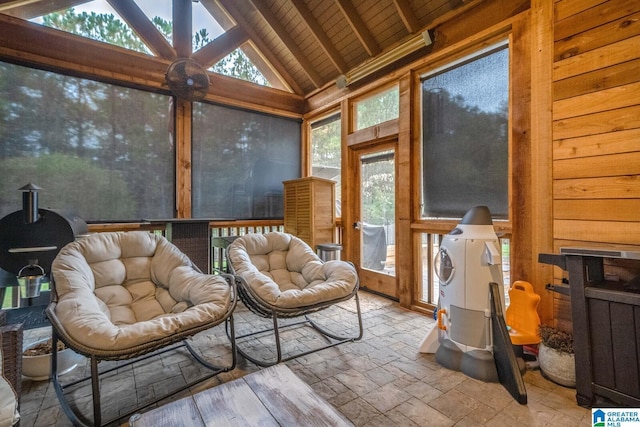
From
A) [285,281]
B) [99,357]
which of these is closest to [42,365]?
[99,357]

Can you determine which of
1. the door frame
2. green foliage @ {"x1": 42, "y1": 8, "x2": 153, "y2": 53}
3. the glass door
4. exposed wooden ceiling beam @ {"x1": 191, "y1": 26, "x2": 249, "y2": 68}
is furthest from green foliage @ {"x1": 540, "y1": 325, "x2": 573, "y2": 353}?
green foliage @ {"x1": 42, "y1": 8, "x2": 153, "y2": 53}

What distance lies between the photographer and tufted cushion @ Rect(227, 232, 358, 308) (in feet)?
7.36

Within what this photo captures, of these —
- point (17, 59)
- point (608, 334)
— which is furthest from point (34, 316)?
point (608, 334)

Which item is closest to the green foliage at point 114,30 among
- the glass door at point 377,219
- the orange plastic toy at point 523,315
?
the glass door at point 377,219

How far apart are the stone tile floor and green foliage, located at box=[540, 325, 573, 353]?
234mm

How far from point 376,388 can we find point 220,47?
4463mm

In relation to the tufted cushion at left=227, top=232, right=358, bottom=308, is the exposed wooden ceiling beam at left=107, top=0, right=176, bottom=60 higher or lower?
higher

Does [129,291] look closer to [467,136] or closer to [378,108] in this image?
[467,136]

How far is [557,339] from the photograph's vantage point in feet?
6.69

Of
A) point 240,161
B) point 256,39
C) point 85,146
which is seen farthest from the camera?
point 256,39

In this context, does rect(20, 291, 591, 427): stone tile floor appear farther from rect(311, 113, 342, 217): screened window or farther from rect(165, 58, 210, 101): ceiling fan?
rect(165, 58, 210, 101): ceiling fan

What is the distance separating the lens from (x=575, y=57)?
2137mm
